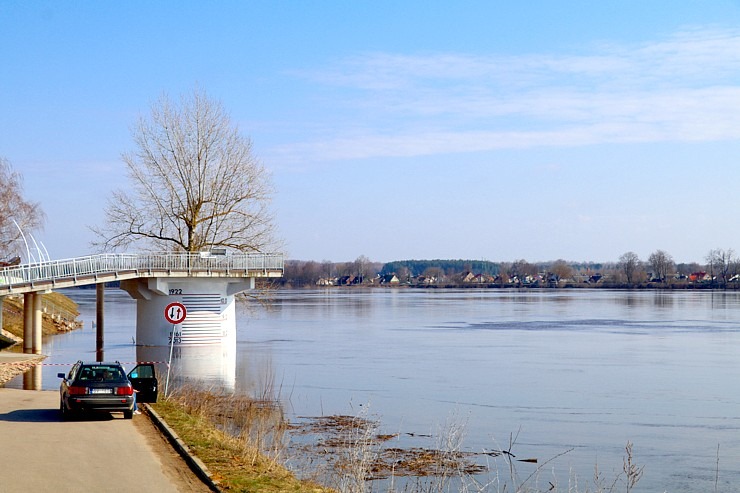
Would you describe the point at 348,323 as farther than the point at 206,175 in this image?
Yes

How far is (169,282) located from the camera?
39.4 m

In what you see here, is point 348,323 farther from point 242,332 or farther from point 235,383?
point 235,383

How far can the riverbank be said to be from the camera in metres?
28.2

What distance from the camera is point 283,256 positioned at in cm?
4262

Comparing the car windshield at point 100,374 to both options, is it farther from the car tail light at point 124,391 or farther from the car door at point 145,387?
the car door at point 145,387

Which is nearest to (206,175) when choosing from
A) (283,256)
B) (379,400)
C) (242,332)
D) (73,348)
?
(283,256)

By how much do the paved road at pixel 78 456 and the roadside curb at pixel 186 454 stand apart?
33 cm

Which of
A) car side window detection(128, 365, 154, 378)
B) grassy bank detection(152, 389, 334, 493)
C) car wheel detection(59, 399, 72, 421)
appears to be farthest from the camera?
car side window detection(128, 365, 154, 378)

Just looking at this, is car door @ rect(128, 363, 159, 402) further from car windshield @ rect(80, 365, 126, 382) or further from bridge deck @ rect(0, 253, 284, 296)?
bridge deck @ rect(0, 253, 284, 296)

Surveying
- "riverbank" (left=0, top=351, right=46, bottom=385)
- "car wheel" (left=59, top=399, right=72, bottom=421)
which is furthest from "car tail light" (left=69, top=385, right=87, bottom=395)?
"riverbank" (left=0, top=351, right=46, bottom=385)

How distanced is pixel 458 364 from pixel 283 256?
11490mm

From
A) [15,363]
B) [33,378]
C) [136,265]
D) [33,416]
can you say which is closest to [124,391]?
[33,416]

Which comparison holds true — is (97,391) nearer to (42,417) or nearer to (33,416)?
(42,417)

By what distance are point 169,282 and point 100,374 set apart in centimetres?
2159
